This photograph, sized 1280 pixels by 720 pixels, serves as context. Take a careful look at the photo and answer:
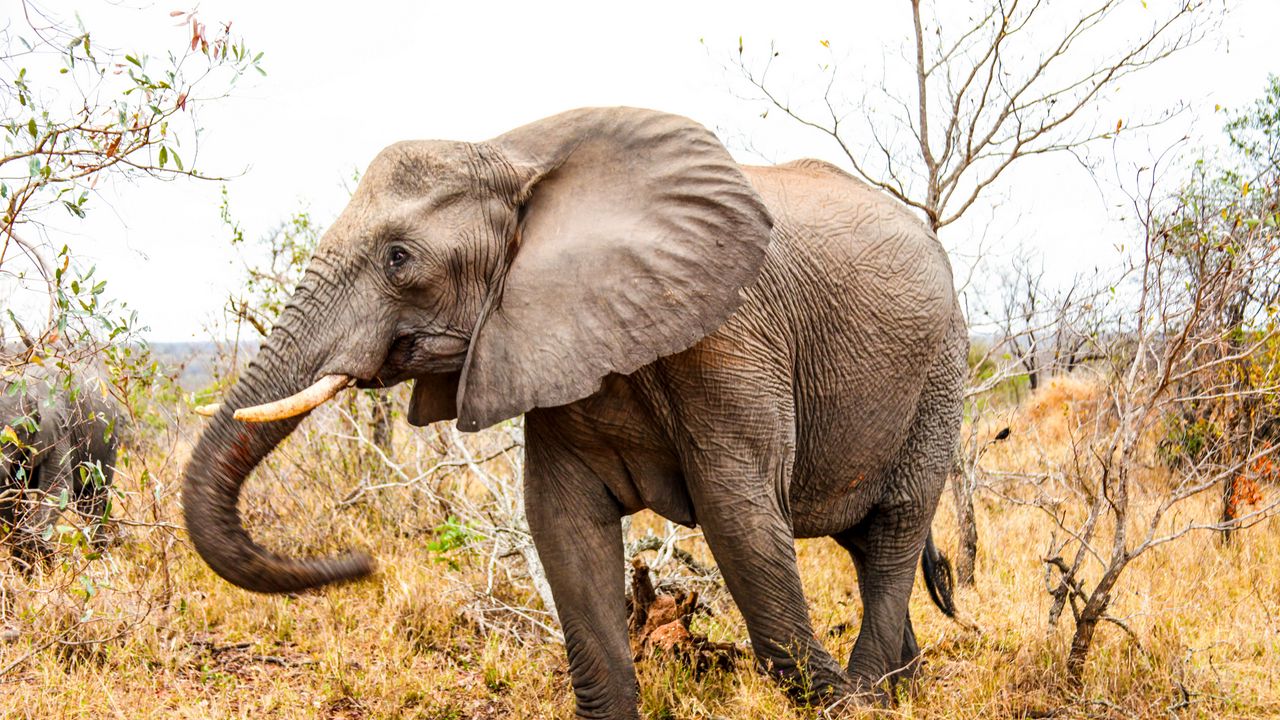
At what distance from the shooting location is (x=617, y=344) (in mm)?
3531

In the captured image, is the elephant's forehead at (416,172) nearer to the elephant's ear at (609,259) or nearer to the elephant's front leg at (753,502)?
the elephant's ear at (609,259)

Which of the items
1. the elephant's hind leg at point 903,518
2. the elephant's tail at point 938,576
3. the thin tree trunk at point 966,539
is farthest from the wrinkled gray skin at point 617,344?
the thin tree trunk at point 966,539

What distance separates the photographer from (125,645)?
17.5ft

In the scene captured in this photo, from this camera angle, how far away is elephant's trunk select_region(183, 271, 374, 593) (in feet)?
11.1

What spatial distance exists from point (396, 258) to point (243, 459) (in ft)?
2.40

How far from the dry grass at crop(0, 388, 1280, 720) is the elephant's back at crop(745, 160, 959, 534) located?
0.87m

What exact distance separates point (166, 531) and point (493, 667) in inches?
75.1

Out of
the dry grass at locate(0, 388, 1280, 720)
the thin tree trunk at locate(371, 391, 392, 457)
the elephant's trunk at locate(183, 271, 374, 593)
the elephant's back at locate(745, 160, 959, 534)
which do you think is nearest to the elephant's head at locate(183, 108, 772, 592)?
the elephant's trunk at locate(183, 271, 374, 593)

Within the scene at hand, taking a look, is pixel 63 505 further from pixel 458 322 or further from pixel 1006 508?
pixel 1006 508

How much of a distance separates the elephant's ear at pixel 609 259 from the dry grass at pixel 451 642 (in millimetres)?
1560

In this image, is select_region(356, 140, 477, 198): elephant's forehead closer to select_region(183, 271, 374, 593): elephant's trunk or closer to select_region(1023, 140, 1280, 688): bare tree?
select_region(183, 271, 374, 593): elephant's trunk

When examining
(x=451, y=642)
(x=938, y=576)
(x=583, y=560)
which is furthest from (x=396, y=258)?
(x=938, y=576)

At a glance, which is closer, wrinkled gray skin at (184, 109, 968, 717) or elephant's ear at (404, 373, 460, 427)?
wrinkled gray skin at (184, 109, 968, 717)

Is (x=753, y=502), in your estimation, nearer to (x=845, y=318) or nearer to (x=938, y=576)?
(x=845, y=318)
